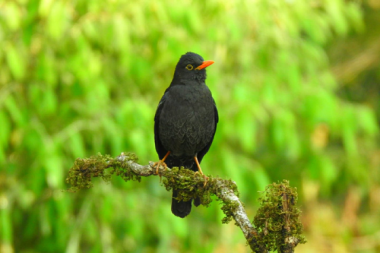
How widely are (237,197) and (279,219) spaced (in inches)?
11.7

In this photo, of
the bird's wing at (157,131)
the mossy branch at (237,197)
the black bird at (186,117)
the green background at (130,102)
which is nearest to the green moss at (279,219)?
the mossy branch at (237,197)

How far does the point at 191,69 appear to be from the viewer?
4.50 meters

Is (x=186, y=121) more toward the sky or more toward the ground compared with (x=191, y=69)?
more toward the ground

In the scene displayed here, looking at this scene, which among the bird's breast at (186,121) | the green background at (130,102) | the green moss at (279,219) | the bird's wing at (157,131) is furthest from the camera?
the green background at (130,102)

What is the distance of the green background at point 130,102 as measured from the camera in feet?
17.6

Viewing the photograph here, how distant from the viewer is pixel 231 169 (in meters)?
5.64

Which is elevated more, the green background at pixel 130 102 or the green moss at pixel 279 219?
the green background at pixel 130 102

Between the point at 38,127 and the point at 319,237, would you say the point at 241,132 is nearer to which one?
the point at 38,127

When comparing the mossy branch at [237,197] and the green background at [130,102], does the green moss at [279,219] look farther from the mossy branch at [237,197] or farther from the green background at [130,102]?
the green background at [130,102]

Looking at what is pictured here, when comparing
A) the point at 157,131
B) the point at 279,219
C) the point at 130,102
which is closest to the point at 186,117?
the point at 157,131

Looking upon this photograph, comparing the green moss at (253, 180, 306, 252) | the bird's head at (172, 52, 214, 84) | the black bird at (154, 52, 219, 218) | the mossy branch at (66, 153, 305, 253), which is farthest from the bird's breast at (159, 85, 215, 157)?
the green moss at (253, 180, 306, 252)

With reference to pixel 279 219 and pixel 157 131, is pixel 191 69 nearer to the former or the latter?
pixel 157 131

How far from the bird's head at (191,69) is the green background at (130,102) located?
91 cm

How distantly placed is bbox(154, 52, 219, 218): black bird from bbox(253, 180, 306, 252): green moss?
5.31 ft
